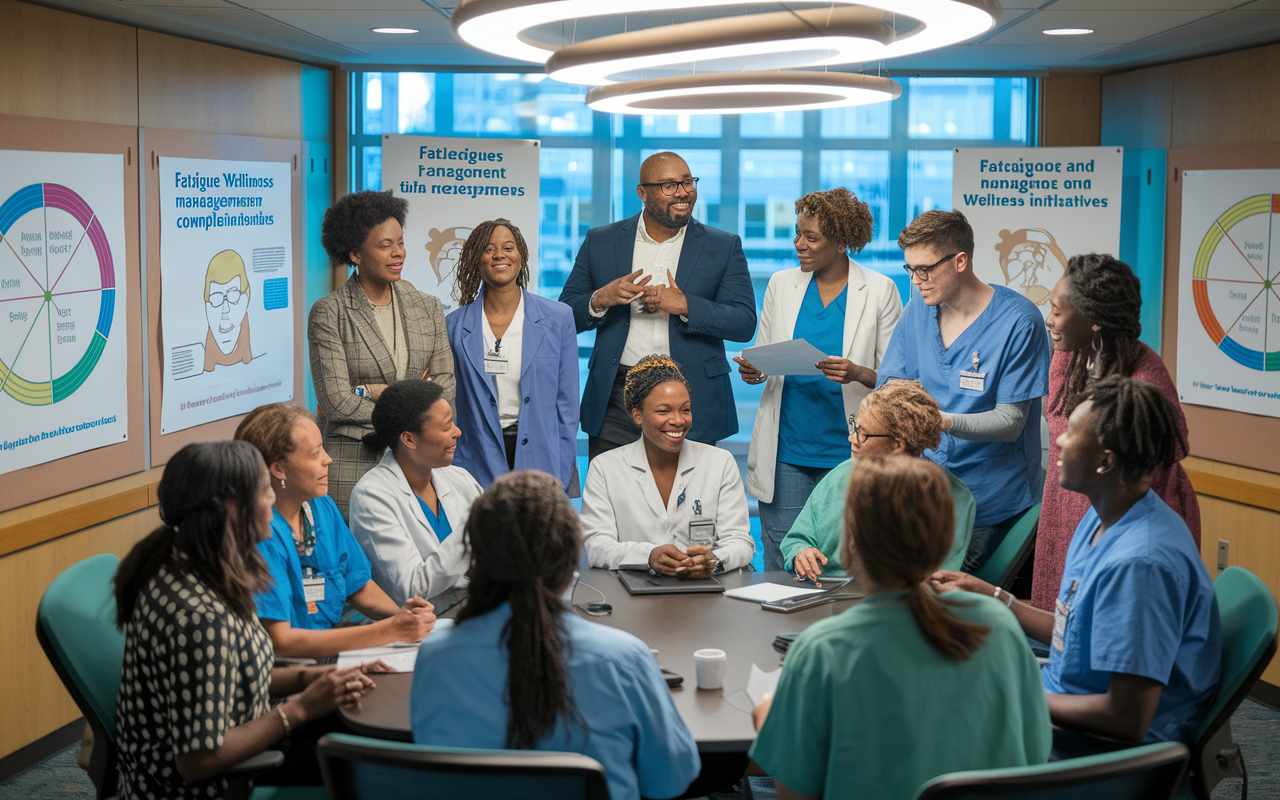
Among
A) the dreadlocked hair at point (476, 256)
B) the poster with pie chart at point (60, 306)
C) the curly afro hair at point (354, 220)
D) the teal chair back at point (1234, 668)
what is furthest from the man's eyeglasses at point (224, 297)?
the teal chair back at point (1234, 668)

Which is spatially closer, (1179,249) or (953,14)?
(953,14)

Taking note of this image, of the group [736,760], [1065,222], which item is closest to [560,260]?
[1065,222]

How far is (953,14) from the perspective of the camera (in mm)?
1881

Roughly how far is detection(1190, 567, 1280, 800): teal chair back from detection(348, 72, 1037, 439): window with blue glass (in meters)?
4.77

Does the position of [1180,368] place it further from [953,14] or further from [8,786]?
[8,786]

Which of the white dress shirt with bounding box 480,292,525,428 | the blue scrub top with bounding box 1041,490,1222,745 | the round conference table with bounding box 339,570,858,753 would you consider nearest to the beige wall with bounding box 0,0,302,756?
the white dress shirt with bounding box 480,292,525,428

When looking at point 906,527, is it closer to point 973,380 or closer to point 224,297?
point 973,380

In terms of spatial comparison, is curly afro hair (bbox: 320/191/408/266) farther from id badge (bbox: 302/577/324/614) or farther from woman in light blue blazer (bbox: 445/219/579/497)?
id badge (bbox: 302/577/324/614)

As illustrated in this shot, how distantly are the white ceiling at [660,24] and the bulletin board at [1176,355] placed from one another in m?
0.52

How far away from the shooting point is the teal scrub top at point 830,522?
121 inches

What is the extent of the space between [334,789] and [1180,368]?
5.04 metres

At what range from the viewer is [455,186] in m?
6.14

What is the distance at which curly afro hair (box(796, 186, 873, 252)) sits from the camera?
4117 mm

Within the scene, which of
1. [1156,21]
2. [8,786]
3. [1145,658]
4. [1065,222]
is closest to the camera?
[1145,658]
